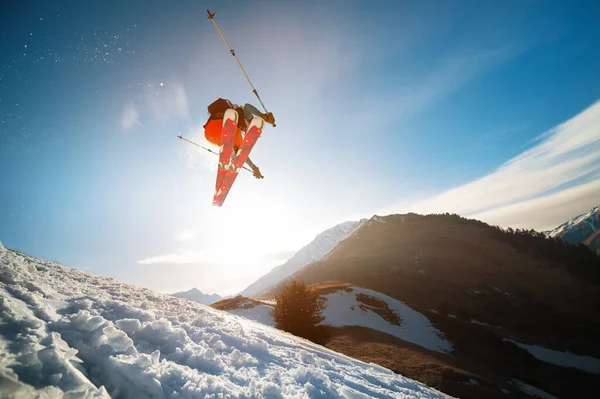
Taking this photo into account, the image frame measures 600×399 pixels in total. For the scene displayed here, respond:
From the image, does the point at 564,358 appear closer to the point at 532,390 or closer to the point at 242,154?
the point at 532,390

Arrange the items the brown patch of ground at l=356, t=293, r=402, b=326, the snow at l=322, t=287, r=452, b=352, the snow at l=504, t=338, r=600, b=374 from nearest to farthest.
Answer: the snow at l=322, t=287, r=452, b=352 < the snow at l=504, t=338, r=600, b=374 < the brown patch of ground at l=356, t=293, r=402, b=326

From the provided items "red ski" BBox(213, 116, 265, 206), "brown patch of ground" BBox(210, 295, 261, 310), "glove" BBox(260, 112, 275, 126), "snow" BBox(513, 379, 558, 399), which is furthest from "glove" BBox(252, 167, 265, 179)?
"snow" BBox(513, 379, 558, 399)

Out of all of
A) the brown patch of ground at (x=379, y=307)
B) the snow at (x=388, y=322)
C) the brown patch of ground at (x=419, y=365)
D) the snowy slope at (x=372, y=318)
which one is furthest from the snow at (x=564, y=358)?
the brown patch of ground at (x=419, y=365)

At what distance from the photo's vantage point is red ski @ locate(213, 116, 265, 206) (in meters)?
10.2

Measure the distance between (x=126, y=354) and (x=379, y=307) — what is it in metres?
41.9

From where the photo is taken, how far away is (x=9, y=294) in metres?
3.87

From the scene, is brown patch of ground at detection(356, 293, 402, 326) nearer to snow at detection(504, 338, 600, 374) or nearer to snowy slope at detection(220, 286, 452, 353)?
snowy slope at detection(220, 286, 452, 353)

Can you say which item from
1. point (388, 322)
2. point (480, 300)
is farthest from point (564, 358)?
point (388, 322)

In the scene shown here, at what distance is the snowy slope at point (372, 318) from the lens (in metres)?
31.6

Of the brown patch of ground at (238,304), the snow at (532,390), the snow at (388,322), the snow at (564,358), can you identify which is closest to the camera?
the snow at (532,390)

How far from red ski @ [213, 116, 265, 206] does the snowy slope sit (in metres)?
22.0

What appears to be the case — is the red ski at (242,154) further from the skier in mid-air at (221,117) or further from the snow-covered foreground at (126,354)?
the snow-covered foreground at (126,354)

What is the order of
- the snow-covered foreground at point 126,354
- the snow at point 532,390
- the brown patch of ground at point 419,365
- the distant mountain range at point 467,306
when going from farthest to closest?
the distant mountain range at point 467,306
the snow at point 532,390
the brown patch of ground at point 419,365
the snow-covered foreground at point 126,354

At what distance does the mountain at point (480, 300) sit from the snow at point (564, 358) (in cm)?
21
